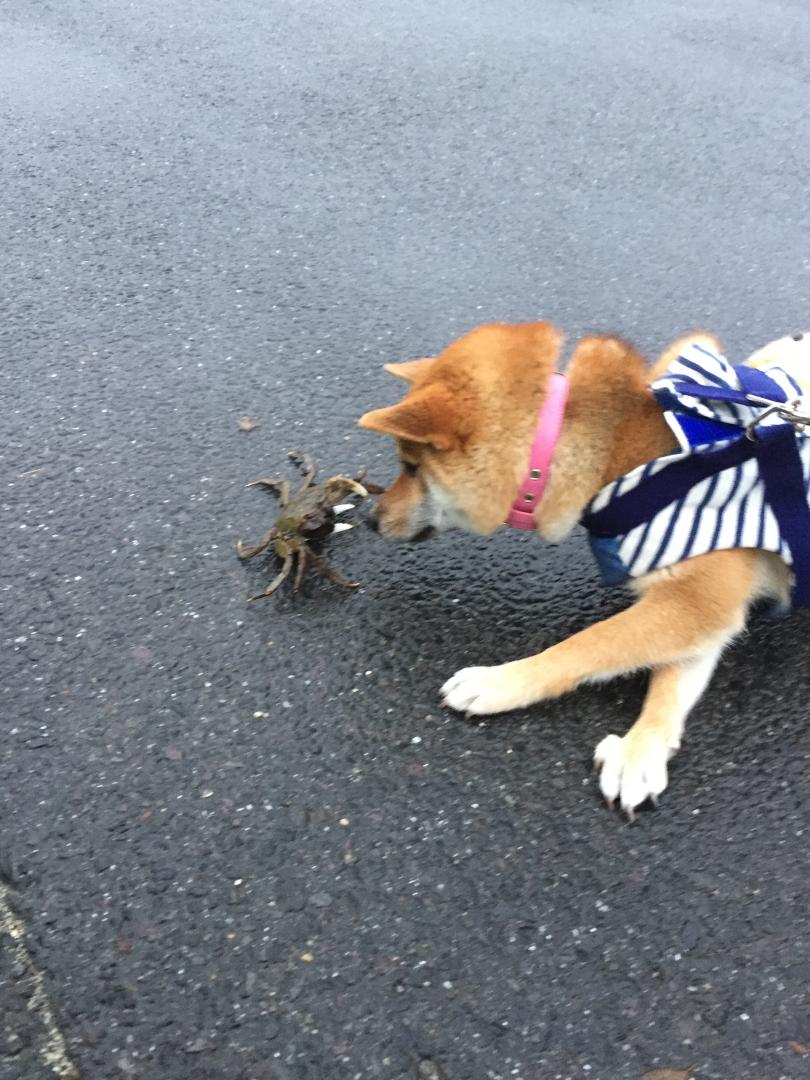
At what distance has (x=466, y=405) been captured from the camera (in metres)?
2.26

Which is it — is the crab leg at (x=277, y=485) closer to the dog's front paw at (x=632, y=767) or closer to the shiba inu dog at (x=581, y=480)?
the shiba inu dog at (x=581, y=480)

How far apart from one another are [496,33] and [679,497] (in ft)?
16.3

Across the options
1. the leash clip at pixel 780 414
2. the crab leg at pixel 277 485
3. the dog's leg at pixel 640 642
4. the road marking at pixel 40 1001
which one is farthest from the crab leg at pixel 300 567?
the leash clip at pixel 780 414

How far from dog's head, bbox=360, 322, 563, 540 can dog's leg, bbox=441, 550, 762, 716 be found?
0.41 meters

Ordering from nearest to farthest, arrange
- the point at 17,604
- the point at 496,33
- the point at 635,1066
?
the point at 635,1066, the point at 17,604, the point at 496,33

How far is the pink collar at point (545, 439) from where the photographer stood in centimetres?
224

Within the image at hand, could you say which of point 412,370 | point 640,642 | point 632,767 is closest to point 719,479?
point 640,642

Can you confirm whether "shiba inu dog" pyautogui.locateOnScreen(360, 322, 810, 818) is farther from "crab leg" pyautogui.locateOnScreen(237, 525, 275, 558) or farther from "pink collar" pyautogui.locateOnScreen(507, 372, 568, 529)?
"crab leg" pyautogui.locateOnScreen(237, 525, 275, 558)

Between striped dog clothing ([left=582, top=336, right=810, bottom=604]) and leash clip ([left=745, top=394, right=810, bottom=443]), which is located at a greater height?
leash clip ([left=745, top=394, right=810, bottom=443])

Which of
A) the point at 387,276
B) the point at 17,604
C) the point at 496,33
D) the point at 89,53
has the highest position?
the point at 496,33

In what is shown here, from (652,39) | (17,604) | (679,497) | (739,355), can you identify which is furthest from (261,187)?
(652,39)

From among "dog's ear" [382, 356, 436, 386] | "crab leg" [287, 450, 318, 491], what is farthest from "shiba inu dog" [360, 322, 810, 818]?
"crab leg" [287, 450, 318, 491]

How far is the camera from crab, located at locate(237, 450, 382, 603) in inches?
98.4

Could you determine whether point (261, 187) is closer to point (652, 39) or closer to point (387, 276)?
point (387, 276)
